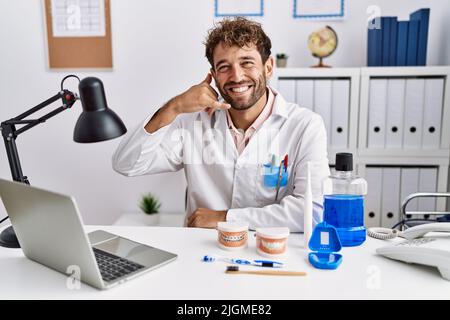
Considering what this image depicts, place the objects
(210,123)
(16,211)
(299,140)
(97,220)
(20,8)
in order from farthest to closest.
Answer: (97,220) → (20,8) → (210,123) → (299,140) → (16,211)

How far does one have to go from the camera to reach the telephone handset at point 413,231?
102cm

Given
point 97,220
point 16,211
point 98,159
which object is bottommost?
point 97,220

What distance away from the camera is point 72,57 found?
96.3 inches

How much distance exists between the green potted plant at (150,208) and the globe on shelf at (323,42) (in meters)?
1.19

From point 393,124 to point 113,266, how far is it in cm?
164

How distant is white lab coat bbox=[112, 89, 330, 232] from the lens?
5.01 feet

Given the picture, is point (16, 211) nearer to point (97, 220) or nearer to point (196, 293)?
point (196, 293)

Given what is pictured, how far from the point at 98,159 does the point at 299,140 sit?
1.42 metres

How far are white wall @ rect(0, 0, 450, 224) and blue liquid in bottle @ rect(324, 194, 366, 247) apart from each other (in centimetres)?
142

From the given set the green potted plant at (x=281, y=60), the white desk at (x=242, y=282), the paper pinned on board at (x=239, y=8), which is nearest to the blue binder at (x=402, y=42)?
the green potted plant at (x=281, y=60)

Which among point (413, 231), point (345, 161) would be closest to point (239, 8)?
point (345, 161)

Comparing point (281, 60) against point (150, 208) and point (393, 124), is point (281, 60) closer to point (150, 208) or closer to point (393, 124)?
point (393, 124)

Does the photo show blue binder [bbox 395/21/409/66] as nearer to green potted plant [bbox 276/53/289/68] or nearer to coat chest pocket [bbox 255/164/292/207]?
green potted plant [bbox 276/53/289/68]
